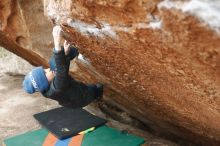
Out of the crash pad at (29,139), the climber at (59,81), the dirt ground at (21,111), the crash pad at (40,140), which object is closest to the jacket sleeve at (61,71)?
the climber at (59,81)

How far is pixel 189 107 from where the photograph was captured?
3.21 metres

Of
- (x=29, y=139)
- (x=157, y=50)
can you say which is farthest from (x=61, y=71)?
(x=29, y=139)

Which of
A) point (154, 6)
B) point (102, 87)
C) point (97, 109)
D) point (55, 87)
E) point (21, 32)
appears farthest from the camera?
point (97, 109)

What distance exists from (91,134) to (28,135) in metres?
0.80

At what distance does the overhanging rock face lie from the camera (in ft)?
6.57

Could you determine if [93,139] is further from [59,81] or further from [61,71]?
[61,71]

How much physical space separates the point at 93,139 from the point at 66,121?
1.86ft

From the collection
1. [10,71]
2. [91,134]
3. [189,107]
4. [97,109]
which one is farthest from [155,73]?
[10,71]

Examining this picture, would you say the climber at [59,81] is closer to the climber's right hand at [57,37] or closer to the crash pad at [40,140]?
the climber's right hand at [57,37]

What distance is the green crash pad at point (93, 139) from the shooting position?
446cm

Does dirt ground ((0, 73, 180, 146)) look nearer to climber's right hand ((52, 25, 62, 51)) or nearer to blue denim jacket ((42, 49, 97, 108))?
blue denim jacket ((42, 49, 97, 108))

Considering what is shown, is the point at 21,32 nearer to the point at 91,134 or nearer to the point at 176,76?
A: the point at 91,134

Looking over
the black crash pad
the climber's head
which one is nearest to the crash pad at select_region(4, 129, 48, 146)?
the black crash pad

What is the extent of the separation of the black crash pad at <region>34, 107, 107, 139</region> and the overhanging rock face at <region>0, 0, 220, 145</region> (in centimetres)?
95
